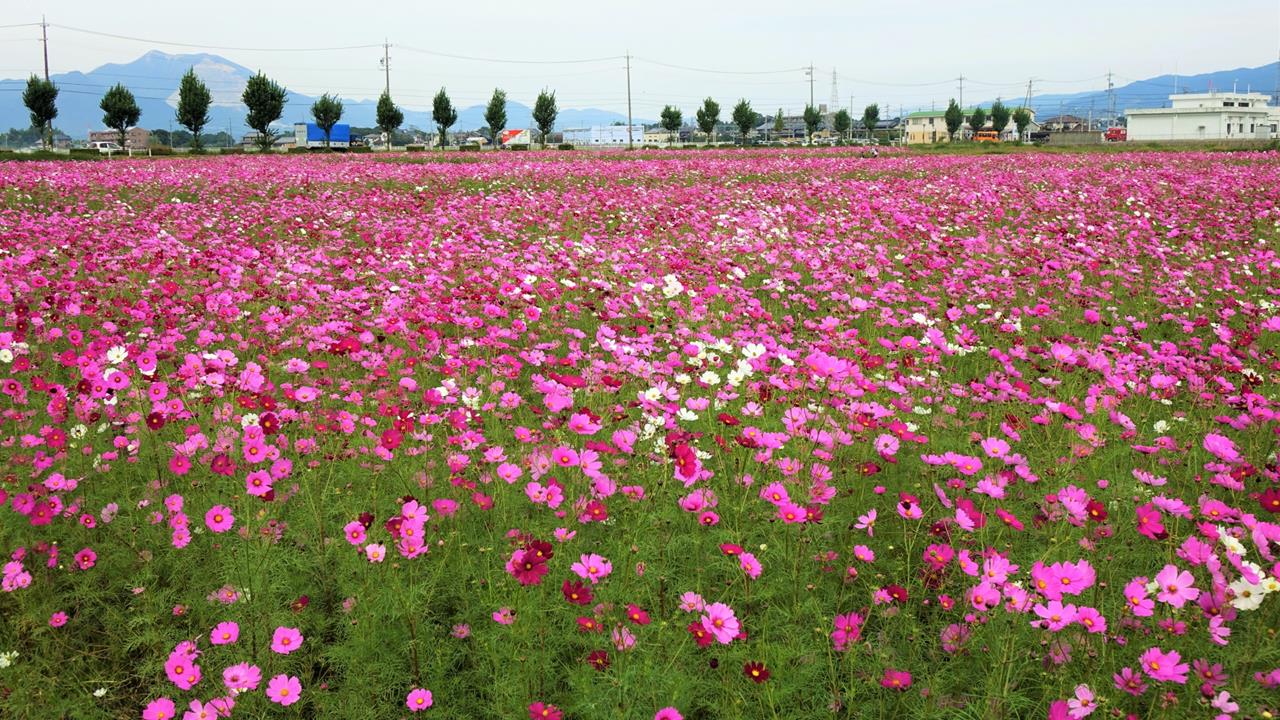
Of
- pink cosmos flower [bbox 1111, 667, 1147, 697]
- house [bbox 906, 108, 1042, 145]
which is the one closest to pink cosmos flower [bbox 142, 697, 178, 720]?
pink cosmos flower [bbox 1111, 667, 1147, 697]

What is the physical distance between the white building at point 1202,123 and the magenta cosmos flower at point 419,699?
7963cm

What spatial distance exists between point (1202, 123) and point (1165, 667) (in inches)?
3414

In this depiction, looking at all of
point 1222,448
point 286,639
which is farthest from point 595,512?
point 1222,448

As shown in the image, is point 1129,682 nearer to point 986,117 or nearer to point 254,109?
point 254,109

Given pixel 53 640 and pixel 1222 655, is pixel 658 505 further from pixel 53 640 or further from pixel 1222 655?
pixel 53 640

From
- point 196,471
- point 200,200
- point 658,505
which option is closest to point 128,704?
point 196,471

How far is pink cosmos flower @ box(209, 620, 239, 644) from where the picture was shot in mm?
1884

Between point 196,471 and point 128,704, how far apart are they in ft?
3.47

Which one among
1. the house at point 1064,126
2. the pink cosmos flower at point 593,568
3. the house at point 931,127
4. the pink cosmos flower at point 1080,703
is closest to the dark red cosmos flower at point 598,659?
the pink cosmos flower at point 593,568

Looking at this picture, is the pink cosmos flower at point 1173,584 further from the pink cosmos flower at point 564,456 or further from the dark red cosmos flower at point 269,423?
the dark red cosmos flower at point 269,423

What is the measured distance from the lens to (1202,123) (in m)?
68.9

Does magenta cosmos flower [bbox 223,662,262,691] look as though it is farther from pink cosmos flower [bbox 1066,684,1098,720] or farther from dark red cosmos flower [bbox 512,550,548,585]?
pink cosmos flower [bbox 1066,684,1098,720]

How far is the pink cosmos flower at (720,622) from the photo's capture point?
1.71m

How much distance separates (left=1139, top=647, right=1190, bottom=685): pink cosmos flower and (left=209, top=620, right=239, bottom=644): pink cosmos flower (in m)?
2.11
